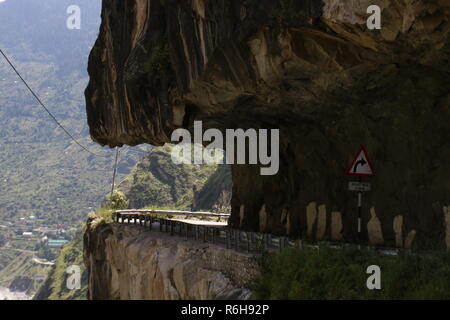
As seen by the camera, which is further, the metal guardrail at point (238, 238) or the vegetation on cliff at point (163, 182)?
the vegetation on cliff at point (163, 182)

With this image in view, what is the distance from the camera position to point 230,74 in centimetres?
2008

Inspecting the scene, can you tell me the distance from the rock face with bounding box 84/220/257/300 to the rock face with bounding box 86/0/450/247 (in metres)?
4.50

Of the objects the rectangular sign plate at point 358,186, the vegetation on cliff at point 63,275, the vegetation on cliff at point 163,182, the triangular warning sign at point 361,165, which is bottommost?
the vegetation on cliff at point 63,275

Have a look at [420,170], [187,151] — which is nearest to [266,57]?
[420,170]

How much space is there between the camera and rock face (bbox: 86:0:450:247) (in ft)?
52.4

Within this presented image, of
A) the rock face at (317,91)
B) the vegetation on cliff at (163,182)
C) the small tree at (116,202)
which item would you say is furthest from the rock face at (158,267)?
the vegetation on cliff at (163,182)

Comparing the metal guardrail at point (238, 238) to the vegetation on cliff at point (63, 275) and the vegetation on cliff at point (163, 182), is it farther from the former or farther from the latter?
the vegetation on cliff at point (163, 182)

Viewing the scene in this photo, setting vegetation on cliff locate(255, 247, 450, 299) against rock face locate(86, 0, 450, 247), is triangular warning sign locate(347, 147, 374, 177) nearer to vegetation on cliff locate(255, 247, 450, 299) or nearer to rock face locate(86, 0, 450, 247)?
rock face locate(86, 0, 450, 247)

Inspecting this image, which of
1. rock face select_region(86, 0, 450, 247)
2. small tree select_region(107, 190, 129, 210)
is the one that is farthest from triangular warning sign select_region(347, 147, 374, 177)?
small tree select_region(107, 190, 129, 210)

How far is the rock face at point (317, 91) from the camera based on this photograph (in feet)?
52.4

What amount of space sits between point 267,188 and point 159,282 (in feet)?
21.9

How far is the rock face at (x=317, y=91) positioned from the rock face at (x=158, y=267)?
450 centimetres
